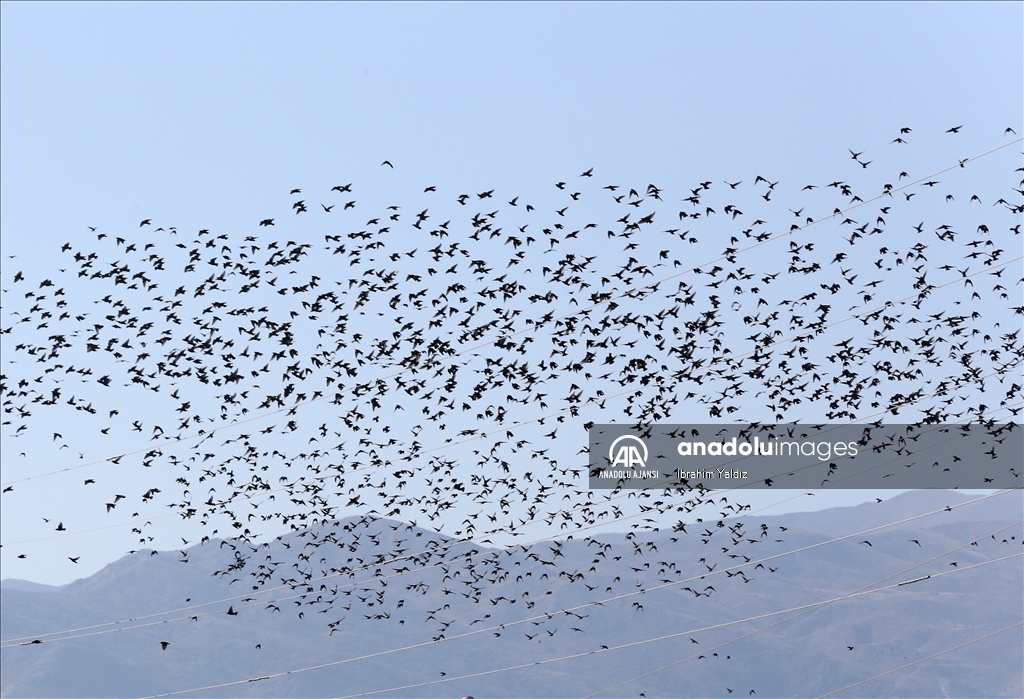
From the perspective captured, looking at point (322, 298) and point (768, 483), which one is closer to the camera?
point (322, 298)

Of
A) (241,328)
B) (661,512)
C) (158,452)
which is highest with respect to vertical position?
(241,328)

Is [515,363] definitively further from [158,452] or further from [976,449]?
[976,449]

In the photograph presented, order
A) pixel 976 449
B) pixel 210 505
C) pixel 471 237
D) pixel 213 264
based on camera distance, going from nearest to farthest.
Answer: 1. pixel 471 237
2. pixel 213 264
3. pixel 210 505
4. pixel 976 449

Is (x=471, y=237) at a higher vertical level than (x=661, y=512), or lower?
higher

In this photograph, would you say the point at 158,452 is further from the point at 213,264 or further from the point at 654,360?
the point at 654,360

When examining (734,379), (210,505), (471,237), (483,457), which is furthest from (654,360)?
(210,505)

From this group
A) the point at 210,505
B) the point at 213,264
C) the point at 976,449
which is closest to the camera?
the point at 213,264

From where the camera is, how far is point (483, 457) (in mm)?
46406

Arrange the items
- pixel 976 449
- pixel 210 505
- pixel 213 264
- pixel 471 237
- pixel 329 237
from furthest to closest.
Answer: pixel 976 449 < pixel 210 505 < pixel 213 264 < pixel 329 237 < pixel 471 237

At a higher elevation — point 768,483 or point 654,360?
point 654,360

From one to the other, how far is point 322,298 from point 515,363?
746 cm

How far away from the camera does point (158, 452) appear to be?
179 feet

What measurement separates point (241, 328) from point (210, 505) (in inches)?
385

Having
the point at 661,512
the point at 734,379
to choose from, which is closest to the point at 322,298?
the point at 734,379
